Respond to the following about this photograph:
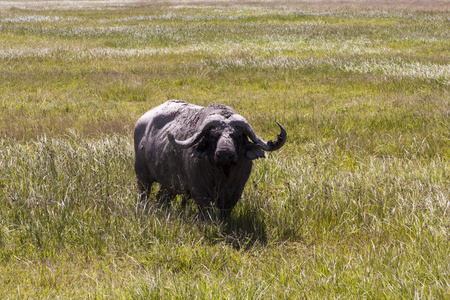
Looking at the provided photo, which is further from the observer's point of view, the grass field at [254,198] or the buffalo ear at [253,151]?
the buffalo ear at [253,151]

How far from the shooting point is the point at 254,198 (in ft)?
17.5

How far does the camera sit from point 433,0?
210 ft

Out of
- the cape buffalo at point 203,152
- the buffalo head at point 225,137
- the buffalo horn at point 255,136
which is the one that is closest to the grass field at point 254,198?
the cape buffalo at point 203,152

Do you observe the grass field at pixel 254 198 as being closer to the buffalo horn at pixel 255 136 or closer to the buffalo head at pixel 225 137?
the buffalo head at pixel 225 137

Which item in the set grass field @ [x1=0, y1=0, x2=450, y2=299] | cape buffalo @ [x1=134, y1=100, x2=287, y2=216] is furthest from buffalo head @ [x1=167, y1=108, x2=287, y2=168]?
grass field @ [x1=0, y1=0, x2=450, y2=299]

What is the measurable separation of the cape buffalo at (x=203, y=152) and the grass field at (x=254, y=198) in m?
0.33

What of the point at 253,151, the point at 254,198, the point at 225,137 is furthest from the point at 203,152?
the point at 254,198

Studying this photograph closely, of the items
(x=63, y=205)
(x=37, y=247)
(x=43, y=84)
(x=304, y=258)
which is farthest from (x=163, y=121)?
(x=43, y=84)

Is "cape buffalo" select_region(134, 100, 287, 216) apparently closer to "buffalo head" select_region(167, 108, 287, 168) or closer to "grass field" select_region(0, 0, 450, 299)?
"buffalo head" select_region(167, 108, 287, 168)

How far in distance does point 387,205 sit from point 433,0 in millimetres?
68435

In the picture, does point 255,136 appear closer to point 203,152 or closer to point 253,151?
point 253,151

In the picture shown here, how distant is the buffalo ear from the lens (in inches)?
177

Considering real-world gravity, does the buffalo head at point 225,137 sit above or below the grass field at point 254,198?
above

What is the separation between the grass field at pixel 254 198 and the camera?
3.77 meters
